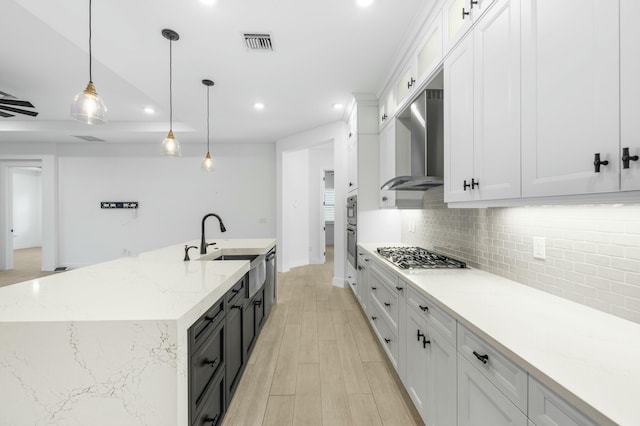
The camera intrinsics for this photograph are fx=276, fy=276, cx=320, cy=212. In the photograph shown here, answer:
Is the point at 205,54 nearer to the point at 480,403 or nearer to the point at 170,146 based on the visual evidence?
the point at 170,146

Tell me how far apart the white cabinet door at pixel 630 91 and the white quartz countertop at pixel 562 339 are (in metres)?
0.51

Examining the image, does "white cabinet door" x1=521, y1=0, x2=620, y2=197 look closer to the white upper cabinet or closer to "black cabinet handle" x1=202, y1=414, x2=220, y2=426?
the white upper cabinet

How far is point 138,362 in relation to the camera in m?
1.04

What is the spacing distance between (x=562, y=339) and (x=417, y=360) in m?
0.90

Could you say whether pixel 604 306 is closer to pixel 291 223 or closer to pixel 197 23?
pixel 197 23

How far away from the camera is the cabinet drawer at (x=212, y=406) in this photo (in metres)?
1.30

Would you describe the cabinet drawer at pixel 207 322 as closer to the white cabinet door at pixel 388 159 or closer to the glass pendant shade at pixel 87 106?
the glass pendant shade at pixel 87 106

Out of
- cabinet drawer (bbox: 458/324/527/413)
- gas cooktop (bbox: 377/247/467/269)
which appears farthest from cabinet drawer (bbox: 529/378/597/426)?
gas cooktop (bbox: 377/247/467/269)

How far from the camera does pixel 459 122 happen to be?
67.5 inches

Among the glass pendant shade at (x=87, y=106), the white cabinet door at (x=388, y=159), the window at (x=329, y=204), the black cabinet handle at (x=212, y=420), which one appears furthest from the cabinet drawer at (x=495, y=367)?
the window at (x=329, y=204)

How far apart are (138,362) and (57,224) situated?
738 cm

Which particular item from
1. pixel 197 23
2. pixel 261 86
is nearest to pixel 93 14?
pixel 197 23

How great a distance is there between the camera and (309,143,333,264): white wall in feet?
23.1

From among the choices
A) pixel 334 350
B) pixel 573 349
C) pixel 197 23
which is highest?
pixel 197 23
